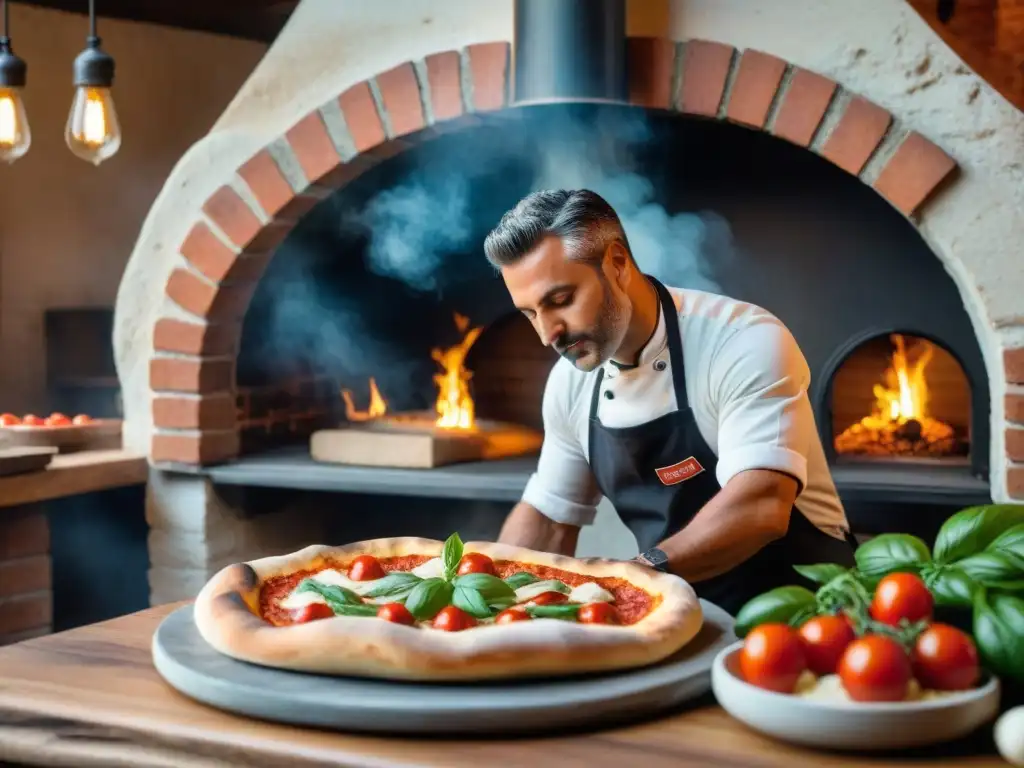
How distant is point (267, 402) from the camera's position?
4098 mm

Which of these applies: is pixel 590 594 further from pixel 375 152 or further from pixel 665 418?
pixel 375 152

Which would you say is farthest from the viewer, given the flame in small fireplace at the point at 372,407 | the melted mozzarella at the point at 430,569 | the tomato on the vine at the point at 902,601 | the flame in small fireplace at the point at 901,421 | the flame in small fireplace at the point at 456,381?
the flame in small fireplace at the point at 372,407

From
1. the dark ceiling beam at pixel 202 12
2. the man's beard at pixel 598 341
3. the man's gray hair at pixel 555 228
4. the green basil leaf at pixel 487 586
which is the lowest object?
the green basil leaf at pixel 487 586

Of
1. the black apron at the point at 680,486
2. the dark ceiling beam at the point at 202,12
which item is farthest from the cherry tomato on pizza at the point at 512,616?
the dark ceiling beam at the point at 202,12

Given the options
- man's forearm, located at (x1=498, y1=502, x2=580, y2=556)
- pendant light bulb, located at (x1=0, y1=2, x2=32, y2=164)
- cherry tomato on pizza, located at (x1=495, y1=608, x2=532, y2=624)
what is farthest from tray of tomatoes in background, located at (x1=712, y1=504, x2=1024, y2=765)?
pendant light bulb, located at (x1=0, y1=2, x2=32, y2=164)

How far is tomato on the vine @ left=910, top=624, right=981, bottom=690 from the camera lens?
1.32 m

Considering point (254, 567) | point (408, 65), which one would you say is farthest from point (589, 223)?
point (408, 65)

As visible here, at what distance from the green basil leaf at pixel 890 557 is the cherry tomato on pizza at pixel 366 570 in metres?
0.69

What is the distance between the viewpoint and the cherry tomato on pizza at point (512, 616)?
5.27ft

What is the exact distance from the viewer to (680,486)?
2.49m

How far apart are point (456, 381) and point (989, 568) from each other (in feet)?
9.40

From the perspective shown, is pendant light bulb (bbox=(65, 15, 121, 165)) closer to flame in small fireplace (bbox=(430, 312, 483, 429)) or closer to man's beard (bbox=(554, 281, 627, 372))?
flame in small fireplace (bbox=(430, 312, 483, 429))

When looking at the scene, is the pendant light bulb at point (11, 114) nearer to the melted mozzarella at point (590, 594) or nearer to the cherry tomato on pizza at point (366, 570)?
the cherry tomato on pizza at point (366, 570)

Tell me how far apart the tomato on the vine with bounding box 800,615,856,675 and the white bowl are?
0.06 m
